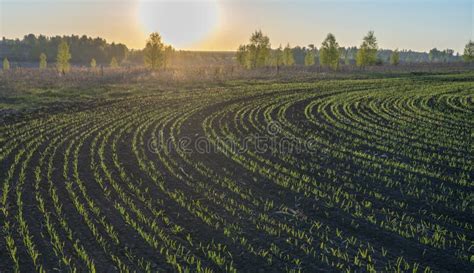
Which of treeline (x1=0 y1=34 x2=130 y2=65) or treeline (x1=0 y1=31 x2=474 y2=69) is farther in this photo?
treeline (x1=0 y1=34 x2=130 y2=65)

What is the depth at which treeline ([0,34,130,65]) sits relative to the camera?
12838 centimetres

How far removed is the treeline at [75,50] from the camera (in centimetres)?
12838

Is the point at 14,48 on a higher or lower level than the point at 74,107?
higher

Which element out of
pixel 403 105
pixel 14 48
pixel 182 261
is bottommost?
pixel 182 261

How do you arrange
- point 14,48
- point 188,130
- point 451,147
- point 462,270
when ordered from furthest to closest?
point 14,48 < point 188,130 < point 451,147 < point 462,270

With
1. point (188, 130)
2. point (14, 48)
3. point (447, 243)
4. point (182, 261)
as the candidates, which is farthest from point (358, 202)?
point (14, 48)

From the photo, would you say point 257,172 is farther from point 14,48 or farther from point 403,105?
point 14,48

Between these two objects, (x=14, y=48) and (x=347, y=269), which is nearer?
(x=347, y=269)

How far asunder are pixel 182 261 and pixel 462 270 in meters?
6.30

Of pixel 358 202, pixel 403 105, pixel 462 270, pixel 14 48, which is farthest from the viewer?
pixel 14 48

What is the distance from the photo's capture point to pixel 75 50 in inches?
5408

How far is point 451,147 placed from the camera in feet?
58.3

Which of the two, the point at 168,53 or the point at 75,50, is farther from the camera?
the point at 75,50

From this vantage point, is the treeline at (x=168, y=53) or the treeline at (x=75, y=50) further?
the treeline at (x=75, y=50)
